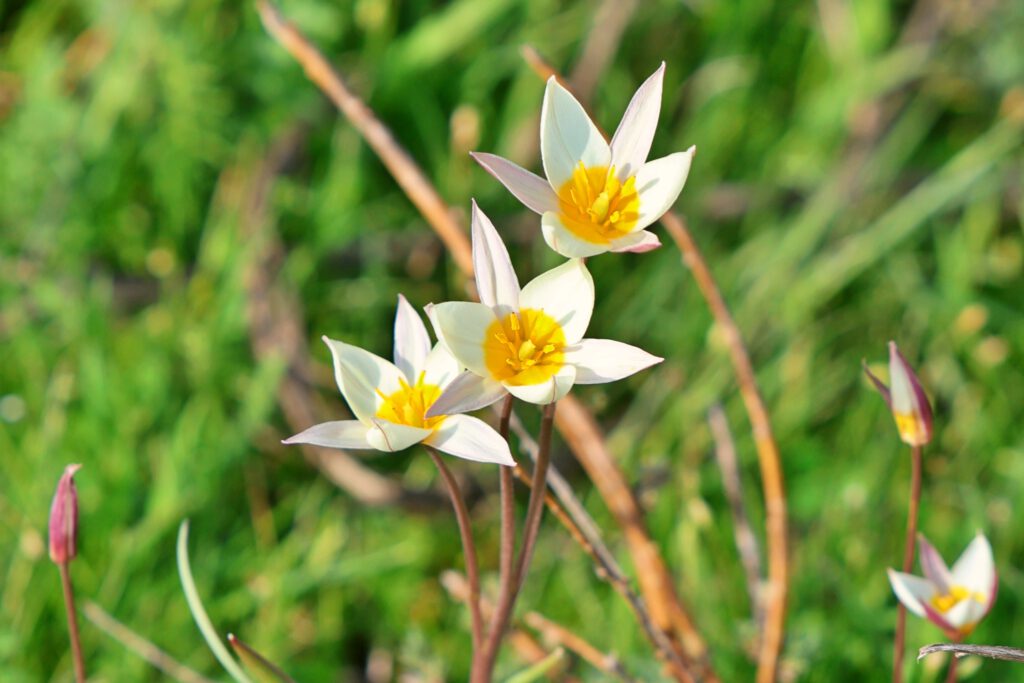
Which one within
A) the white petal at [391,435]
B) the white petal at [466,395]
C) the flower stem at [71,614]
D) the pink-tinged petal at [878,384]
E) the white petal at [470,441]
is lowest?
the flower stem at [71,614]

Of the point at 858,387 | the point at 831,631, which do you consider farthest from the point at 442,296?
the point at 831,631

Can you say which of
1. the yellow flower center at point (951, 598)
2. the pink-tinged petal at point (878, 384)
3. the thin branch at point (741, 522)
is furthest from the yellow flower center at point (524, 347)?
the thin branch at point (741, 522)

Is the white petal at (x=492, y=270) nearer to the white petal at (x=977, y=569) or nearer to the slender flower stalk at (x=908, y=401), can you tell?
the slender flower stalk at (x=908, y=401)

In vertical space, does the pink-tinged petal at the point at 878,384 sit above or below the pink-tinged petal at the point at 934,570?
above

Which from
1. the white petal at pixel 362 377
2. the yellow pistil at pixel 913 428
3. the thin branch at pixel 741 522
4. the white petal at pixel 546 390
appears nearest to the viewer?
the white petal at pixel 546 390

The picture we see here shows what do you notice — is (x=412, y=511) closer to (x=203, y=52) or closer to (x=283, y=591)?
(x=283, y=591)

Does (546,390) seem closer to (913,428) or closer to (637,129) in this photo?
(637,129)

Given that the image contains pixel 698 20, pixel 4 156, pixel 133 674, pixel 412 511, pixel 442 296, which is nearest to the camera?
pixel 133 674
